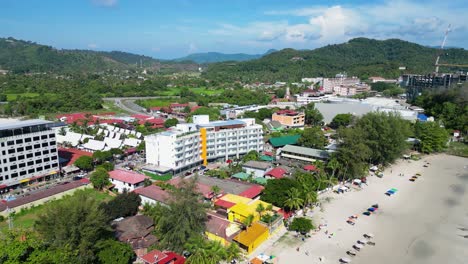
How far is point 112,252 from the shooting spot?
21688mm

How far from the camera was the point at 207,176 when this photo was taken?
40.5m

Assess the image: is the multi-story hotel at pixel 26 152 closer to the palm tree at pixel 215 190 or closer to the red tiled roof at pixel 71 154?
the red tiled roof at pixel 71 154

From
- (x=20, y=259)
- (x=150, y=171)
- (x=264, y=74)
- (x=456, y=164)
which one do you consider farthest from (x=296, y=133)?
(x=264, y=74)

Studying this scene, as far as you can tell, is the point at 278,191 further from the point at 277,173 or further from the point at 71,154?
the point at 71,154

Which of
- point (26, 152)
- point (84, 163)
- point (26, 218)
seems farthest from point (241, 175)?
point (26, 152)

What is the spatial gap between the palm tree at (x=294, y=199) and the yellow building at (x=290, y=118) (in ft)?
141

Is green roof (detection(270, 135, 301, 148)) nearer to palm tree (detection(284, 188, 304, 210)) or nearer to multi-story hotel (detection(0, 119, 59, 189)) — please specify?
palm tree (detection(284, 188, 304, 210))

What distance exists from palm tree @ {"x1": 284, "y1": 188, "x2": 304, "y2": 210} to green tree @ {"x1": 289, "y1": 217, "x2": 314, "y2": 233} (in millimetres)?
2409

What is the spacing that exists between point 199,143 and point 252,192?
13957 mm

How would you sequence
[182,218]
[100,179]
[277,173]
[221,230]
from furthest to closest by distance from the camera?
[277,173], [100,179], [221,230], [182,218]

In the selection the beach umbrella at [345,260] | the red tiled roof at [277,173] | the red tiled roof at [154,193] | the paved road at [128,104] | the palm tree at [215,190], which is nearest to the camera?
the beach umbrella at [345,260]

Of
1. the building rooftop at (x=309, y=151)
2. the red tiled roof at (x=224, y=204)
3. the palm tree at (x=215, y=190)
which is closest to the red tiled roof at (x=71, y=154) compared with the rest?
the palm tree at (x=215, y=190)

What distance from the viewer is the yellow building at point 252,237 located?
25.7 m

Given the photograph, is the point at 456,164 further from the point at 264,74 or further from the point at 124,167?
the point at 264,74
